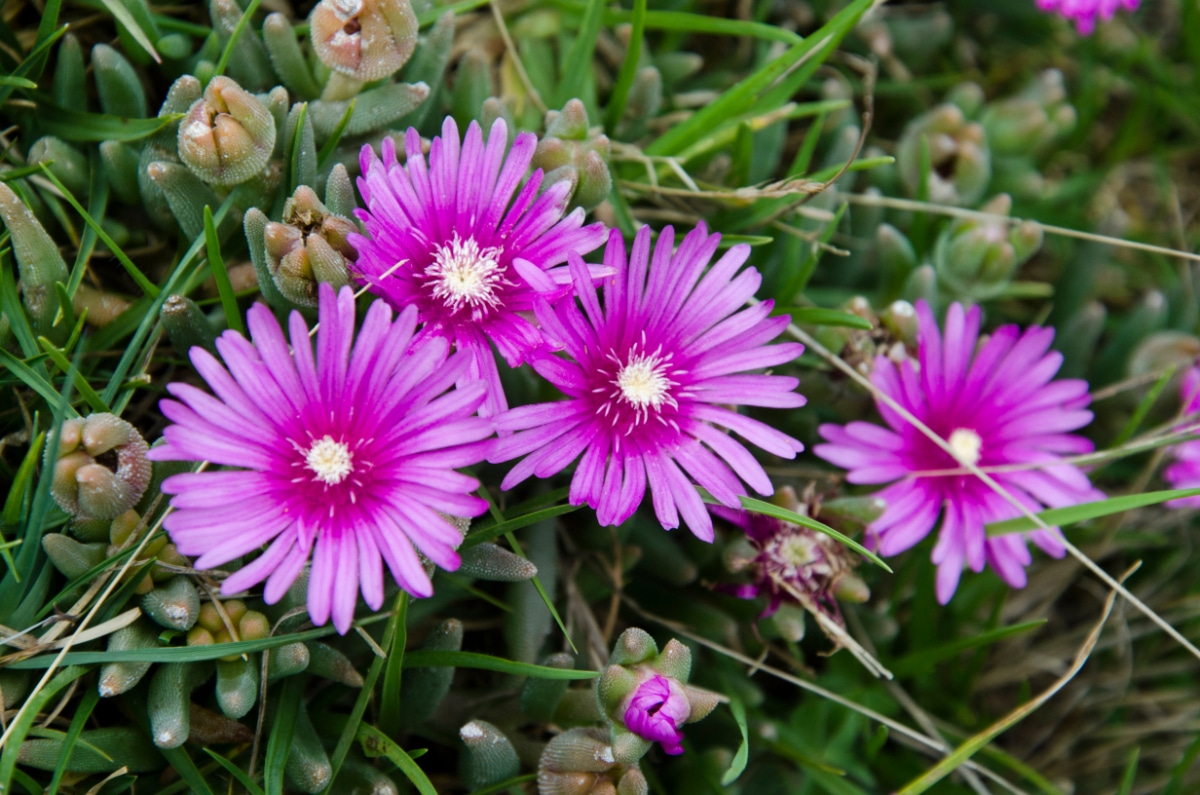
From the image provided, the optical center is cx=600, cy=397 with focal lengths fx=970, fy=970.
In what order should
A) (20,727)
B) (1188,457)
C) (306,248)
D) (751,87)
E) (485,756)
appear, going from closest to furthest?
(20,727), (306,248), (485,756), (751,87), (1188,457)

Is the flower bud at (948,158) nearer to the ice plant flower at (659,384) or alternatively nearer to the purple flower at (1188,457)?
the purple flower at (1188,457)

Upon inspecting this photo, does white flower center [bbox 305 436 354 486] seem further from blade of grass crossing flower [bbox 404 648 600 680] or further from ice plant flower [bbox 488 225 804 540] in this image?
blade of grass crossing flower [bbox 404 648 600 680]

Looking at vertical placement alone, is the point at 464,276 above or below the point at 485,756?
above

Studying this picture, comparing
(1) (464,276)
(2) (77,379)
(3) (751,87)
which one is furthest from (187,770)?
(3) (751,87)

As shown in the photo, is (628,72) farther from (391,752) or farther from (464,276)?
(391,752)

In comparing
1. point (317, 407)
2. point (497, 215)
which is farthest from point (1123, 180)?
point (317, 407)
